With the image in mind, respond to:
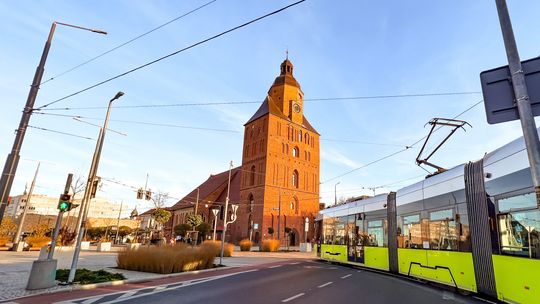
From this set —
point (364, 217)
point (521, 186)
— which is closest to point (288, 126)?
point (364, 217)

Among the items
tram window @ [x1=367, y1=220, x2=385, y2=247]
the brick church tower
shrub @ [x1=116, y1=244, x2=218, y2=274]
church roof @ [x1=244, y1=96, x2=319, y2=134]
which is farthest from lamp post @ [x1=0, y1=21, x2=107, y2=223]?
church roof @ [x1=244, y1=96, x2=319, y2=134]

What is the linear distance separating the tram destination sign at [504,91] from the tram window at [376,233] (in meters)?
10.7

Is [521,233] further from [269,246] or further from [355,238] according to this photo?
[269,246]

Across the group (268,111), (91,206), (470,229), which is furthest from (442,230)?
(91,206)

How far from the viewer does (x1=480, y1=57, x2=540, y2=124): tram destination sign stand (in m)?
3.68

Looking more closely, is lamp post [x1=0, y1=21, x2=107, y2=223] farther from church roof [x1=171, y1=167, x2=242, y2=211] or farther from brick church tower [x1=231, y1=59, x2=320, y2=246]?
church roof [x1=171, y1=167, x2=242, y2=211]

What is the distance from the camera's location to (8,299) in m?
7.54

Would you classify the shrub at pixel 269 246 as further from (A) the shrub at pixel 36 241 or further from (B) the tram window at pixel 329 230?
(A) the shrub at pixel 36 241

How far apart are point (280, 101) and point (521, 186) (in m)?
51.3

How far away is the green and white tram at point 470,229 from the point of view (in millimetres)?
6379

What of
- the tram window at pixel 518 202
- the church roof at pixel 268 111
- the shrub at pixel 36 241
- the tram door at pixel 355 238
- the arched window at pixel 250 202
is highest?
the church roof at pixel 268 111

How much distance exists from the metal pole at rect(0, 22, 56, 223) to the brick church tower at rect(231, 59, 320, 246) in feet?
128

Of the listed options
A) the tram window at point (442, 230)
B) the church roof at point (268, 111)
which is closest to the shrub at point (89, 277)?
the tram window at point (442, 230)

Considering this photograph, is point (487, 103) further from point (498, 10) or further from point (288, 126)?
point (288, 126)
